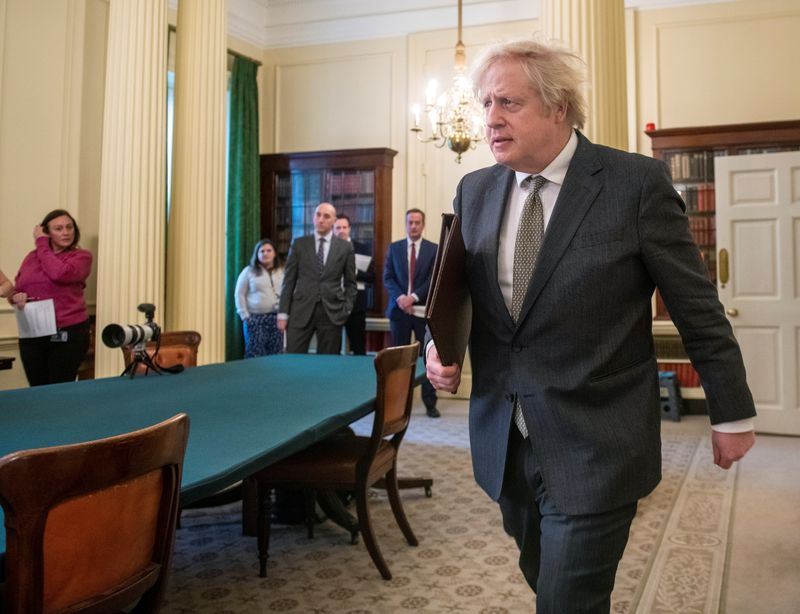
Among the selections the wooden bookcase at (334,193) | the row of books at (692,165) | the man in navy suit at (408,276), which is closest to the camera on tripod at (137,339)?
the man in navy suit at (408,276)

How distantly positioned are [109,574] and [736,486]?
3715 millimetres

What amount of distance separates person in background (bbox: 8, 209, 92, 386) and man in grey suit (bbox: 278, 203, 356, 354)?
150 centimetres

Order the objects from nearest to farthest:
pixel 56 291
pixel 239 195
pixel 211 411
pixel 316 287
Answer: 1. pixel 211 411
2. pixel 56 291
3. pixel 316 287
4. pixel 239 195

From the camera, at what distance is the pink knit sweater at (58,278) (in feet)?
15.1

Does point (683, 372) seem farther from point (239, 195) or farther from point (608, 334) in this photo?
point (608, 334)

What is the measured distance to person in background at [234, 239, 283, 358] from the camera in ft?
22.4

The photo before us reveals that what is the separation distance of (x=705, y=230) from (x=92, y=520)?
21.0ft

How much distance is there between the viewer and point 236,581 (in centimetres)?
275

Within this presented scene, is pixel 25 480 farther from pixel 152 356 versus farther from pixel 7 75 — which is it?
pixel 7 75

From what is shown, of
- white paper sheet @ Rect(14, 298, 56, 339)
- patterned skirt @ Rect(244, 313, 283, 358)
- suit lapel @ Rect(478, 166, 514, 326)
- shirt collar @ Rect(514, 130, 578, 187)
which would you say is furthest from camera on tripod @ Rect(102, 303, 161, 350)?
patterned skirt @ Rect(244, 313, 283, 358)

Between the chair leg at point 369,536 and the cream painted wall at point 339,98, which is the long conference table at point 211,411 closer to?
the chair leg at point 369,536

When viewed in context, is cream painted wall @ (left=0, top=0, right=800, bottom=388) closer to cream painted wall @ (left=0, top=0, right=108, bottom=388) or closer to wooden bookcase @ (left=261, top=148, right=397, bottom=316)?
cream painted wall @ (left=0, top=0, right=108, bottom=388)

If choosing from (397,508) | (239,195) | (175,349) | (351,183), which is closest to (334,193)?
(351,183)

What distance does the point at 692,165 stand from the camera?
21.8 feet
